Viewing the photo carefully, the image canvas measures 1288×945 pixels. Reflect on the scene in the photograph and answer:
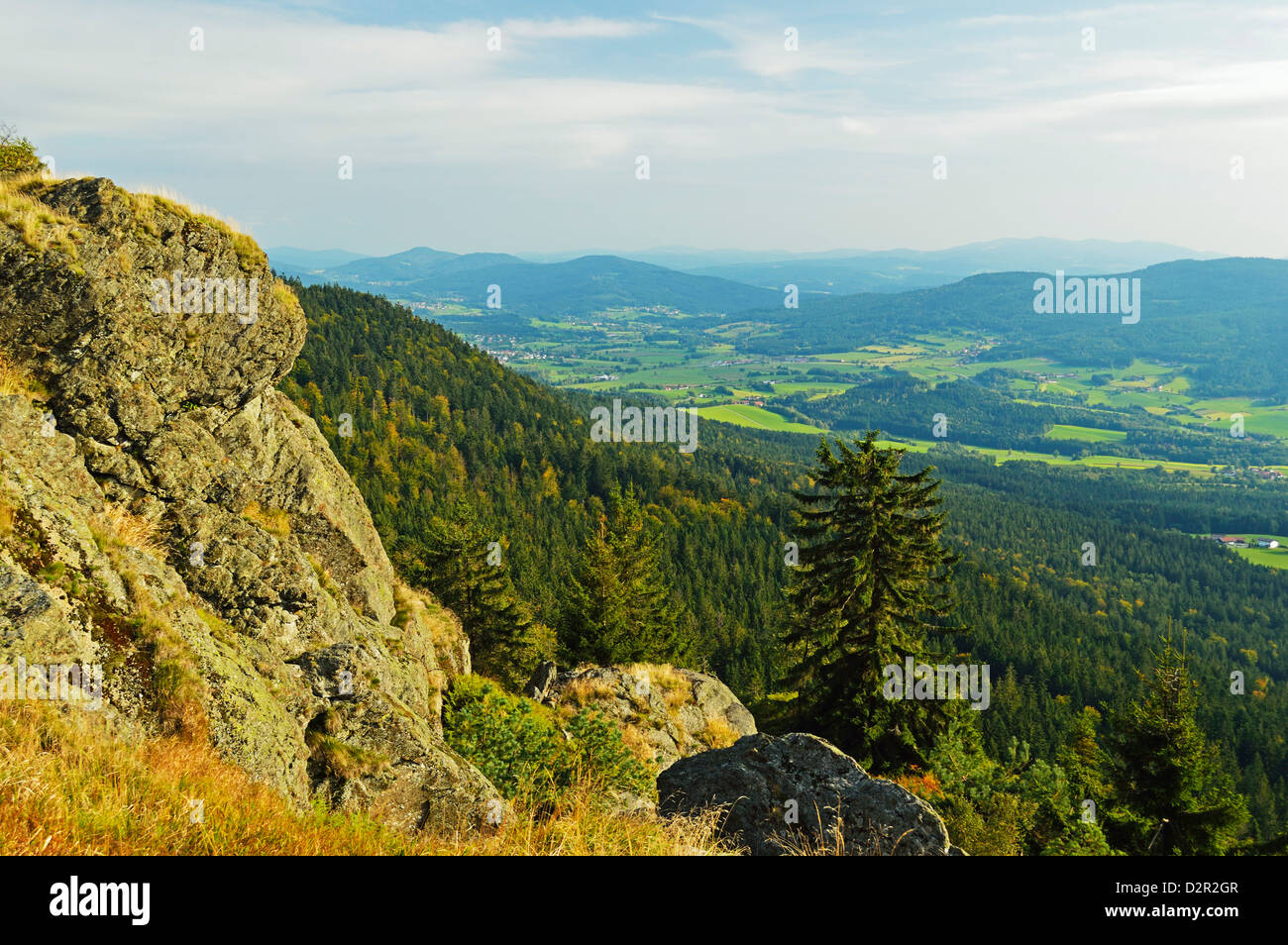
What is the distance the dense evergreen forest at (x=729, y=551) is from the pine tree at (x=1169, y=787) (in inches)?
1054

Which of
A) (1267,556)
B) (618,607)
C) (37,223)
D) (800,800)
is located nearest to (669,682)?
(618,607)

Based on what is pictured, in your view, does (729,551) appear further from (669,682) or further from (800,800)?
(800,800)

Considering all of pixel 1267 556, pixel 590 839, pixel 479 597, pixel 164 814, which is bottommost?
pixel 1267 556

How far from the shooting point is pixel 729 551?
11788 cm

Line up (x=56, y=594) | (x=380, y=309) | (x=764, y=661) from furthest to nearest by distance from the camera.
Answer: (x=380, y=309) < (x=764, y=661) < (x=56, y=594)

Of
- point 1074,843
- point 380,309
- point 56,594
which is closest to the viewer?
point 56,594

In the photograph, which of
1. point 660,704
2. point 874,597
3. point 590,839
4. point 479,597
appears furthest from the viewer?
point 479,597

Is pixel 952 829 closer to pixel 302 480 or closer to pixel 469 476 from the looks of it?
pixel 302 480

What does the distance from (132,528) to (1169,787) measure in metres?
28.3

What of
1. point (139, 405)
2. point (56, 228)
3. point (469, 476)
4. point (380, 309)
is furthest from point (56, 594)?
point (380, 309)

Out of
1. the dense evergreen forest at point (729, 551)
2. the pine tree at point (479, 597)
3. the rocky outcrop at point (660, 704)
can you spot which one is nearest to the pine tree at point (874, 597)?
the rocky outcrop at point (660, 704)

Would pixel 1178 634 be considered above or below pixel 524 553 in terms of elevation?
below

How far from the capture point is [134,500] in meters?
12.8
